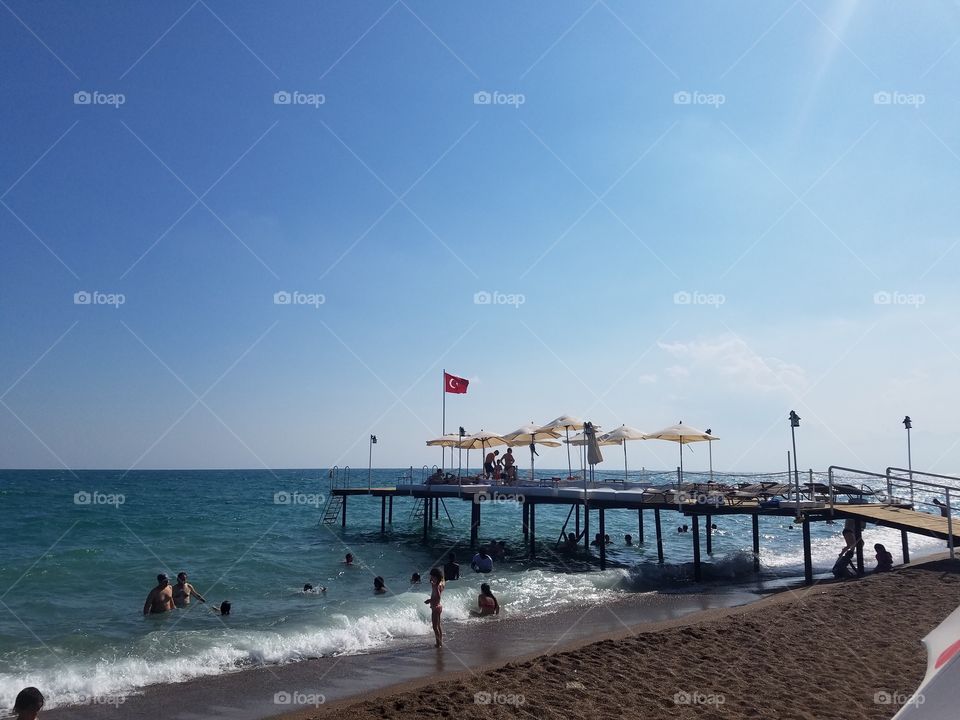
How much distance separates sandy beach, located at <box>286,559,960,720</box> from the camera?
8.06 metres

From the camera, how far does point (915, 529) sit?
1523 cm

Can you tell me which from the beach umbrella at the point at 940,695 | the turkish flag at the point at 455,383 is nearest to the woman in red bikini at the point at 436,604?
the beach umbrella at the point at 940,695

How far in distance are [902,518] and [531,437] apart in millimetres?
13702

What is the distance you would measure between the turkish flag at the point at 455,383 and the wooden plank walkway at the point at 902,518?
1537 centimetres

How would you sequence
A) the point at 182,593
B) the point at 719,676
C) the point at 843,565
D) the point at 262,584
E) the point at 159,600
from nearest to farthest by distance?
the point at 719,676
the point at 159,600
the point at 182,593
the point at 843,565
the point at 262,584

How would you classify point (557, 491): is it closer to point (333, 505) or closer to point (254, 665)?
point (254, 665)

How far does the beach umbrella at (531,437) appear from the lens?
26.6 meters

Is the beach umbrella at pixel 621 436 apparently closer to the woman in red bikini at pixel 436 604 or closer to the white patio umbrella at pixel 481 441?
the white patio umbrella at pixel 481 441

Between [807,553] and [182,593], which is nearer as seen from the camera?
[182,593]

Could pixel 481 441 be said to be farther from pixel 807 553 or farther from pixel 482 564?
pixel 807 553

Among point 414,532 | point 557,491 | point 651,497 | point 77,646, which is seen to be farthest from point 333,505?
point 77,646

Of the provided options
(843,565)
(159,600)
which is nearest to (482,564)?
(159,600)

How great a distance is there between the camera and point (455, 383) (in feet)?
95.8

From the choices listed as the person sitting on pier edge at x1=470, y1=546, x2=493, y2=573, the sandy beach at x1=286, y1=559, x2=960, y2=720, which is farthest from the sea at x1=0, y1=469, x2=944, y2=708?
the sandy beach at x1=286, y1=559, x2=960, y2=720
